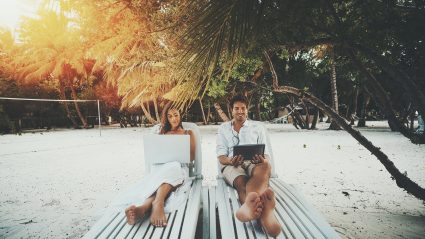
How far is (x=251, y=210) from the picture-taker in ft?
7.34

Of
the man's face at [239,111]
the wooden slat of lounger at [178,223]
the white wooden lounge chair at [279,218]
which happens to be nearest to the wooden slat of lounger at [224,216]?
the white wooden lounge chair at [279,218]

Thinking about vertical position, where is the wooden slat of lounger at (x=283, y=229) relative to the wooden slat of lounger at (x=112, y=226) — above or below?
below

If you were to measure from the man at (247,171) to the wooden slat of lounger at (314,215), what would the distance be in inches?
13.7

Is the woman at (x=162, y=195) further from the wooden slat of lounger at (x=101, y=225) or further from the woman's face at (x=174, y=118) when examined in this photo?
the wooden slat of lounger at (x=101, y=225)

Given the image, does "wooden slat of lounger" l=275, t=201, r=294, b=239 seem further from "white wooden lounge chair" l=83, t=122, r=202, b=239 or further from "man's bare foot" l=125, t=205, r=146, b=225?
"man's bare foot" l=125, t=205, r=146, b=225

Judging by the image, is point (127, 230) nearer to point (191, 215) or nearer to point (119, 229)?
point (119, 229)

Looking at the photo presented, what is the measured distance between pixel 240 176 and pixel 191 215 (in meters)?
0.74

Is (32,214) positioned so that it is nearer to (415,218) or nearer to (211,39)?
(211,39)

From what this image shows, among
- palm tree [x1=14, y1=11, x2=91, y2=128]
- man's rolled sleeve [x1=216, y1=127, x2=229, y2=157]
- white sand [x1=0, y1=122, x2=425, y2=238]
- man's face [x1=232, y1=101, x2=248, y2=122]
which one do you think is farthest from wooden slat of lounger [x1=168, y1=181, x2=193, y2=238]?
palm tree [x1=14, y1=11, x2=91, y2=128]

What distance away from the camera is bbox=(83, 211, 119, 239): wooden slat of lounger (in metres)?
2.17

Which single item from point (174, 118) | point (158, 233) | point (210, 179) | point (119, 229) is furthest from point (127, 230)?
point (210, 179)

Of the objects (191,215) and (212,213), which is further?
(212,213)

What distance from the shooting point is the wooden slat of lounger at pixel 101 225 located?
2.17 meters

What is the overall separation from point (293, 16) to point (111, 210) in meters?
2.30
